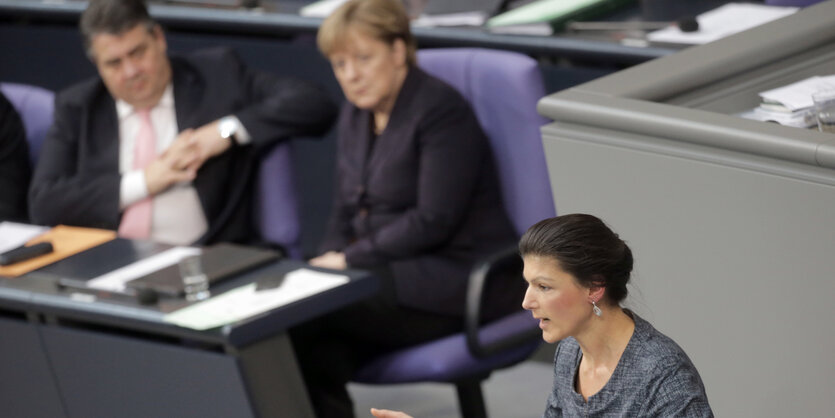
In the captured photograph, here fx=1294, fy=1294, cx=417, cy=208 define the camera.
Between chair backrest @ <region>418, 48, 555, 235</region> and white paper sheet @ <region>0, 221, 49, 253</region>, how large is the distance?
1.13 meters

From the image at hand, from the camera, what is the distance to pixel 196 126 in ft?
11.1

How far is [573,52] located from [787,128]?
68.3 inches

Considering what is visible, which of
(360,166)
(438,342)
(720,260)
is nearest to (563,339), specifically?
(720,260)

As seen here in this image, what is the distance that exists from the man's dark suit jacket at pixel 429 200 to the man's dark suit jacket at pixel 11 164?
1060mm

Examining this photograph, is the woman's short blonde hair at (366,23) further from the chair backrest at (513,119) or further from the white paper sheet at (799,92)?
the white paper sheet at (799,92)

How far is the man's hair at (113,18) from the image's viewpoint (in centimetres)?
331

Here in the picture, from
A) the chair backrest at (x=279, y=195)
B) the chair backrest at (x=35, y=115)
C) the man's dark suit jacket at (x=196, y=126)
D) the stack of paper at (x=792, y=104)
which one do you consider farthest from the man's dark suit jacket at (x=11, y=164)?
the stack of paper at (x=792, y=104)

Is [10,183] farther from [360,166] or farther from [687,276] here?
[687,276]

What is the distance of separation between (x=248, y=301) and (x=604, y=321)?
113 centimetres

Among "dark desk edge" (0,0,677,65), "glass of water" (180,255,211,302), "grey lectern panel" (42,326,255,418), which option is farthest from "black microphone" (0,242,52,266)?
"dark desk edge" (0,0,677,65)

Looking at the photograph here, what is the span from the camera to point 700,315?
1980 millimetres

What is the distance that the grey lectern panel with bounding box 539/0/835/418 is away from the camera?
5.86ft

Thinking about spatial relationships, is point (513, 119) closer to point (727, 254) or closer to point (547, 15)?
point (547, 15)

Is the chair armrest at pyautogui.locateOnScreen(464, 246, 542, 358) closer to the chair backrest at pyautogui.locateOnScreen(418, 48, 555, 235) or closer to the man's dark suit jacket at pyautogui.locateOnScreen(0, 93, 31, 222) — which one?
the chair backrest at pyautogui.locateOnScreen(418, 48, 555, 235)
